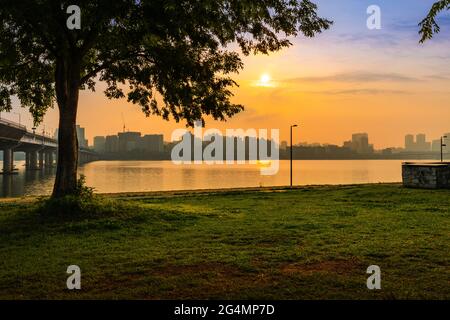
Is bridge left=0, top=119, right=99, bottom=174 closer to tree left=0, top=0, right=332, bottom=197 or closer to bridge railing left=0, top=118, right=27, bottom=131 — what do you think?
bridge railing left=0, top=118, right=27, bottom=131

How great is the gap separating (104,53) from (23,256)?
1257 centimetres

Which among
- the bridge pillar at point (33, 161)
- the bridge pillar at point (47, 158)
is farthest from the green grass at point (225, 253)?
the bridge pillar at point (47, 158)

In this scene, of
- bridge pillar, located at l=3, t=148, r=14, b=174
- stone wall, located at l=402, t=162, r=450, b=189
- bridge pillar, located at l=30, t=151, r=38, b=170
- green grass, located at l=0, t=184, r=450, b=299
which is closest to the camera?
green grass, located at l=0, t=184, r=450, b=299

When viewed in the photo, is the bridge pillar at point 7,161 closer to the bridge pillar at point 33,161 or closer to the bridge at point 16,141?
the bridge at point 16,141

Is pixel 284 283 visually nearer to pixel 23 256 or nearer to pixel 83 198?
pixel 23 256

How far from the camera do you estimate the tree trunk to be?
2038 cm

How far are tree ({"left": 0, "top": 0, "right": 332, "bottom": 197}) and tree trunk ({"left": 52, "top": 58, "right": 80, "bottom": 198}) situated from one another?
0.04 metres

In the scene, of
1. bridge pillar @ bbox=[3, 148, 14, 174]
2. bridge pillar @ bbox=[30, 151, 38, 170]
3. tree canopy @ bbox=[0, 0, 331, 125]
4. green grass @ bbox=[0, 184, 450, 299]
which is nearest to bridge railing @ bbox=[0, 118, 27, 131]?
bridge pillar @ bbox=[3, 148, 14, 174]

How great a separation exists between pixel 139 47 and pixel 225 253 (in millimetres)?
11953

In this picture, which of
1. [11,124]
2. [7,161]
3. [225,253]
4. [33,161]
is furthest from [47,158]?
[225,253]

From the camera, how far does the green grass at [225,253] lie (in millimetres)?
8656

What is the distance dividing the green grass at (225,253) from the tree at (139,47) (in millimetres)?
5044

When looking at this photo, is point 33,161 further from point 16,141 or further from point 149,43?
point 149,43

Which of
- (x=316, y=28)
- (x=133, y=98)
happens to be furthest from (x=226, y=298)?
(x=133, y=98)
